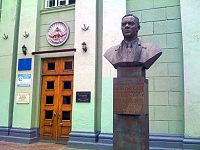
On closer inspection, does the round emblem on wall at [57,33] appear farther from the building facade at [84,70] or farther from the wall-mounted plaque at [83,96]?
the wall-mounted plaque at [83,96]

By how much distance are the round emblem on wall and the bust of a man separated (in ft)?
14.1

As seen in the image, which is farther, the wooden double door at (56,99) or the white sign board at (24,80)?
the white sign board at (24,80)

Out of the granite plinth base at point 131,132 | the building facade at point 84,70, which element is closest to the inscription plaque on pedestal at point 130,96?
the granite plinth base at point 131,132

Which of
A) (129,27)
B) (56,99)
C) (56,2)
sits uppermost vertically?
(56,2)

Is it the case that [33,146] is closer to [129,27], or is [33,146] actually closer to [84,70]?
[84,70]

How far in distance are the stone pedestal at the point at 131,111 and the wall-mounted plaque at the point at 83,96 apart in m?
3.24

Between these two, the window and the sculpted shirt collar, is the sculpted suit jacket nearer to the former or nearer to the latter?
the sculpted shirt collar

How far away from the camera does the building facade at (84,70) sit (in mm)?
7406

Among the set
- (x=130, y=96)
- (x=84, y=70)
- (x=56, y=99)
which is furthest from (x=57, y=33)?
(x=130, y=96)

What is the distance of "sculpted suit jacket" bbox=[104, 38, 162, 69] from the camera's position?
5125 mm

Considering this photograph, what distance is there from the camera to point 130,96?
509cm

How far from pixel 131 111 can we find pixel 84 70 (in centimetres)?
385

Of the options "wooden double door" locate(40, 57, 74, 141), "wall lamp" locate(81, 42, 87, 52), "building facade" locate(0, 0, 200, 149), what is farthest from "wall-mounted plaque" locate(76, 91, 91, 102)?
"wall lamp" locate(81, 42, 87, 52)

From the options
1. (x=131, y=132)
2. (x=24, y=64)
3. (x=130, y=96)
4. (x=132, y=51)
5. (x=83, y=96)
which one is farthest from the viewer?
(x=24, y=64)
